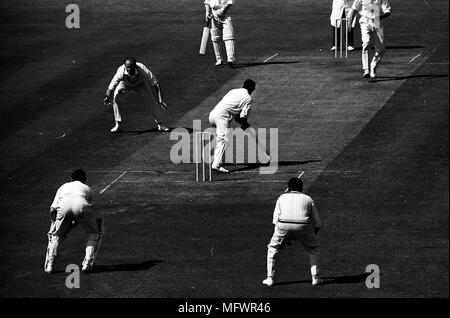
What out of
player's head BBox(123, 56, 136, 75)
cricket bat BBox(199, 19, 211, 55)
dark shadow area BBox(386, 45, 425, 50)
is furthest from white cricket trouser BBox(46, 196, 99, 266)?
dark shadow area BBox(386, 45, 425, 50)

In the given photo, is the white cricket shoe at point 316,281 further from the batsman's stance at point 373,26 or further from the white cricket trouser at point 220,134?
the batsman's stance at point 373,26

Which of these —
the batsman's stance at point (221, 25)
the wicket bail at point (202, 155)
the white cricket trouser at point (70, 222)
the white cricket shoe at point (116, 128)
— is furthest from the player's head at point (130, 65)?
the white cricket trouser at point (70, 222)

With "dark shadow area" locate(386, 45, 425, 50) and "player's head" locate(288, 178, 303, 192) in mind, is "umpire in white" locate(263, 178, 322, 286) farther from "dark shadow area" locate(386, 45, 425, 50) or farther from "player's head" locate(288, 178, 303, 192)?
"dark shadow area" locate(386, 45, 425, 50)

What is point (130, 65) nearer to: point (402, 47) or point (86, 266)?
point (86, 266)

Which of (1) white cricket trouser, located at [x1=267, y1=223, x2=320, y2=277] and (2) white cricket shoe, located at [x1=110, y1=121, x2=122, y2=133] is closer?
(1) white cricket trouser, located at [x1=267, y1=223, x2=320, y2=277]

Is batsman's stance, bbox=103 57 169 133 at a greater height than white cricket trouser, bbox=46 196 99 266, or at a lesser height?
greater
